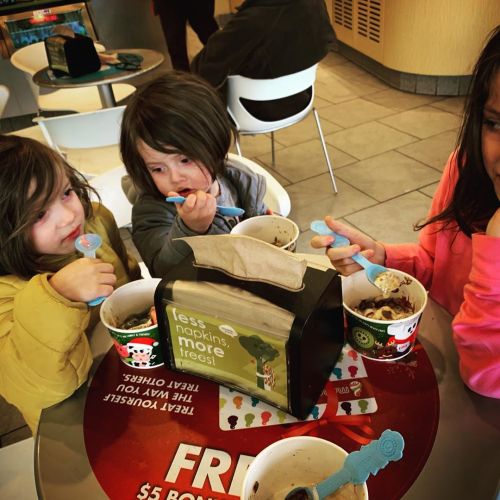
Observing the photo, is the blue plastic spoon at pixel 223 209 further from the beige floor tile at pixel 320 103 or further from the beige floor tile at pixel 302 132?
the beige floor tile at pixel 320 103

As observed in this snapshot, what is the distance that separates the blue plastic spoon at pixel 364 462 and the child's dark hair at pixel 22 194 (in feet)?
2.17

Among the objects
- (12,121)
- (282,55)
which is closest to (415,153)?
(282,55)

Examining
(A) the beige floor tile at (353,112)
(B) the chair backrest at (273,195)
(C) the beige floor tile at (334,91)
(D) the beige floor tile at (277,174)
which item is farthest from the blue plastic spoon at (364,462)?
(C) the beige floor tile at (334,91)

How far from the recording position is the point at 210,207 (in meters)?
1.02

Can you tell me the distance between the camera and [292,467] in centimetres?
61

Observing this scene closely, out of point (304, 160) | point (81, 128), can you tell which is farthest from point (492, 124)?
point (304, 160)

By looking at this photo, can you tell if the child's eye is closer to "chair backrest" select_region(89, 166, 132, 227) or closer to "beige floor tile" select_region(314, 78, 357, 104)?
"chair backrest" select_region(89, 166, 132, 227)

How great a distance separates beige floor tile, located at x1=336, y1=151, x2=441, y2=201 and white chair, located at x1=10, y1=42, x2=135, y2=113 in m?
1.54

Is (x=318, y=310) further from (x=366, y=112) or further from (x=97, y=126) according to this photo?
(x=366, y=112)

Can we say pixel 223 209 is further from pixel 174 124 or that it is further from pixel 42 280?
pixel 42 280

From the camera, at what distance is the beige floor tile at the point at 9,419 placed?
1774 millimetres

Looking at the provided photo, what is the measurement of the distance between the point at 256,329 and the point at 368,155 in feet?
9.56

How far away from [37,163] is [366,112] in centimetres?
343

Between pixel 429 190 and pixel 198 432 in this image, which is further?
pixel 429 190
